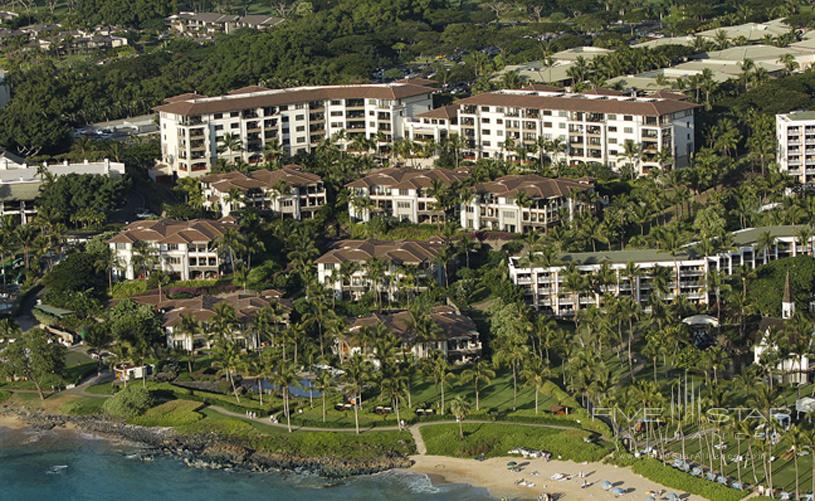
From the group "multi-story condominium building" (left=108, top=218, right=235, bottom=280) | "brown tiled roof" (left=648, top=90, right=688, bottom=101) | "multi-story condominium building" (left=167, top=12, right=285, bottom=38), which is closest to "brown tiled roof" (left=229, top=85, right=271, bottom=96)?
"brown tiled roof" (left=648, top=90, right=688, bottom=101)

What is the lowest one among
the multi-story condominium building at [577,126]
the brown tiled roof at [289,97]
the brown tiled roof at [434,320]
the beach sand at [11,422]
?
the beach sand at [11,422]

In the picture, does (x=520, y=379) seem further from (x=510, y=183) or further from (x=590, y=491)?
(x=510, y=183)

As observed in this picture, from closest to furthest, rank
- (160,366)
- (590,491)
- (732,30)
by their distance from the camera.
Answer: (590,491) → (160,366) → (732,30)

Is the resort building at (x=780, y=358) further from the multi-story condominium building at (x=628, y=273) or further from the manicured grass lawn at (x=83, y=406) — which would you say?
the manicured grass lawn at (x=83, y=406)

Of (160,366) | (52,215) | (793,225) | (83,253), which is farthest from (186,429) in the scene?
(793,225)

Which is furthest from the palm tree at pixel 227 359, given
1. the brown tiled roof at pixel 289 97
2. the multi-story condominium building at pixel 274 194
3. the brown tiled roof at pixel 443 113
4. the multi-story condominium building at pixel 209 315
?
the brown tiled roof at pixel 443 113

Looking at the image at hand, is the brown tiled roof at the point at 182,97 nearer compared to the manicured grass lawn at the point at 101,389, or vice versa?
the manicured grass lawn at the point at 101,389

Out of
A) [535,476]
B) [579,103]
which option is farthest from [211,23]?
[535,476]
